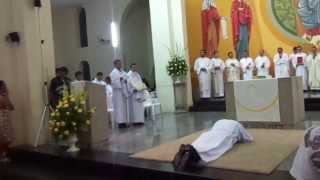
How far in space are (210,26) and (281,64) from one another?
2818mm

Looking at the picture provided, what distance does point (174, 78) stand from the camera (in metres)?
12.5

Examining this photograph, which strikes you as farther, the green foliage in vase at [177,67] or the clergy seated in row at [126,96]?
the green foliage in vase at [177,67]

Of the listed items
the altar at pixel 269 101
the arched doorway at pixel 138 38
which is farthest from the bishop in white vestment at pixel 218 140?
the arched doorway at pixel 138 38

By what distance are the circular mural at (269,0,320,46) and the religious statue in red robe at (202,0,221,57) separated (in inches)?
72.6

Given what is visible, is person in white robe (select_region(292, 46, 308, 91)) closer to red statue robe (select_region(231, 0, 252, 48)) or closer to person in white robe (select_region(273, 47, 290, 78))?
person in white robe (select_region(273, 47, 290, 78))

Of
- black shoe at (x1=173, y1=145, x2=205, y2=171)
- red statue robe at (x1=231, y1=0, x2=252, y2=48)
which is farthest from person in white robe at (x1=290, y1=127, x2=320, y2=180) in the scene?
red statue robe at (x1=231, y1=0, x2=252, y2=48)

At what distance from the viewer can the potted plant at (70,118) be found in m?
6.34

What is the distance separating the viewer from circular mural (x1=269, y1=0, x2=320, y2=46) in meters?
11.6

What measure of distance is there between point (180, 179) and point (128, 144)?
2.44m

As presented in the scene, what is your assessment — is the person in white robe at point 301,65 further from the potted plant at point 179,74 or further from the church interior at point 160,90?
the potted plant at point 179,74

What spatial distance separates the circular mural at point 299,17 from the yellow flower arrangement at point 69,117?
25.6 feet

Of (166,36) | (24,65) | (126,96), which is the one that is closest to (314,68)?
(166,36)

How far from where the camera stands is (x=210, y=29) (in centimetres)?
1342

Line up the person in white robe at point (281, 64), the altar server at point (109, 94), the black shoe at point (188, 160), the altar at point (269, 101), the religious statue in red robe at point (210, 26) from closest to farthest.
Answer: the black shoe at point (188, 160)
the altar at point (269, 101)
the altar server at point (109, 94)
the person in white robe at point (281, 64)
the religious statue in red robe at point (210, 26)
